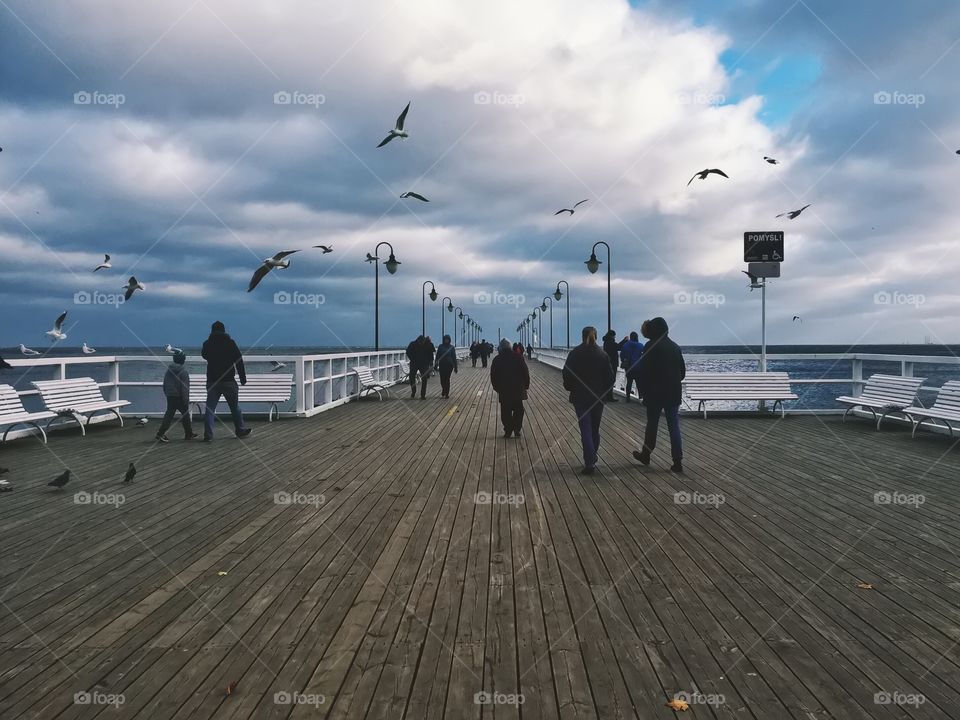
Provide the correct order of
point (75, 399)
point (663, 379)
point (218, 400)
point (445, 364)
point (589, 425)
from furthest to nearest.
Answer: point (445, 364) < point (75, 399) < point (218, 400) < point (663, 379) < point (589, 425)

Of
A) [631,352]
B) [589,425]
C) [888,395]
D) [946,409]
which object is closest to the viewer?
[589,425]

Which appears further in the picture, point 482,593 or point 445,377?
point 445,377

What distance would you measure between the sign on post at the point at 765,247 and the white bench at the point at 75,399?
524 inches

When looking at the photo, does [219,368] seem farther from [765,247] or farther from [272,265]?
[765,247]

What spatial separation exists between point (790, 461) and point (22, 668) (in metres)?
8.80

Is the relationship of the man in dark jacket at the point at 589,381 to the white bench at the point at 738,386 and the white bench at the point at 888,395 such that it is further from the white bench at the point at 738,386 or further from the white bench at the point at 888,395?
the white bench at the point at 738,386

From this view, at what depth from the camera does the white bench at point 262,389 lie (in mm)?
14430

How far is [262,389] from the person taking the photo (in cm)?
1487

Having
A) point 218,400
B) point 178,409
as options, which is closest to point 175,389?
point 178,409

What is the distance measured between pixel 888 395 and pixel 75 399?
15068mm

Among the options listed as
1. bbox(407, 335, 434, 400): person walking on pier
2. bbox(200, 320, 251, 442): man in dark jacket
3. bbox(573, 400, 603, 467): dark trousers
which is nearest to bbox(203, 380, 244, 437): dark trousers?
bbox(200, 320, 251, 442): man in dark jacket

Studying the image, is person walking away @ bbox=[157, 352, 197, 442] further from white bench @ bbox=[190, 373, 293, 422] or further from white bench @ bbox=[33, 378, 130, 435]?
white bench @ bbox=[190, 373, 293, 422]

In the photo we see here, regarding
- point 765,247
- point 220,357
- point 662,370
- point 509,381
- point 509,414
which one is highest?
point 765,247

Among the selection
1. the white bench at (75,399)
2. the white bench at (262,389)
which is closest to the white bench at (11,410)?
the white bench at (75,399)
